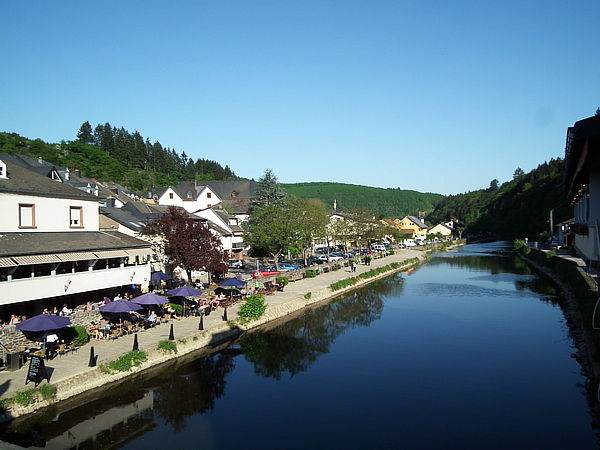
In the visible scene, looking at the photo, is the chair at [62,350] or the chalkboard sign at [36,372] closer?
the chalkboard sign at [36,372]

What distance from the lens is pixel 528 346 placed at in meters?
22.9

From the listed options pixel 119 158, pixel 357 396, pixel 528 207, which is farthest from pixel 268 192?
pixel 119 158

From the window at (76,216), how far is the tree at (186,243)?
605 centimetres

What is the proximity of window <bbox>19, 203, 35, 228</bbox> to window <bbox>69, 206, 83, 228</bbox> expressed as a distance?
2406 millimetres

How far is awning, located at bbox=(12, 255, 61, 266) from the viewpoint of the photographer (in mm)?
18344

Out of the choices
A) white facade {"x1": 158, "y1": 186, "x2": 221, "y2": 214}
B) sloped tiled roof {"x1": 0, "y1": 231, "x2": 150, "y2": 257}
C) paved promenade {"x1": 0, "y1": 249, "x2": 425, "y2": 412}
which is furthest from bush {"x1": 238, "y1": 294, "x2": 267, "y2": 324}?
white facade {"x1": 158, "y1": 186, "x2": 221, "y2": 214}

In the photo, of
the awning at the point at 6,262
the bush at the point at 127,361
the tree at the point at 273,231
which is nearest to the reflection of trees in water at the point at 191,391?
the bush at the point at 127,361

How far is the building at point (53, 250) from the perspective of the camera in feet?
62.4

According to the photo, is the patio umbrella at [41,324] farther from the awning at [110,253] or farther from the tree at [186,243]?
the tree at [186,243]

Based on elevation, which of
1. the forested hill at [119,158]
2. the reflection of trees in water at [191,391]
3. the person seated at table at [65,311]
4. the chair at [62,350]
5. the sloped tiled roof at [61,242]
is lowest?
the reflection of trees in water at [191,391]

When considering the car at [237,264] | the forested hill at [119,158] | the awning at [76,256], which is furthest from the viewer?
the forested hill at [119,158]

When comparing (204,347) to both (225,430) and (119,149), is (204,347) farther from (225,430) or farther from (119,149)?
(119,149)

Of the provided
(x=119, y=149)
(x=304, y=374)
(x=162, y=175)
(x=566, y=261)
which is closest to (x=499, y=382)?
(x=304, y=374)

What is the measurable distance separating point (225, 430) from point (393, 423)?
5351 millimetres
